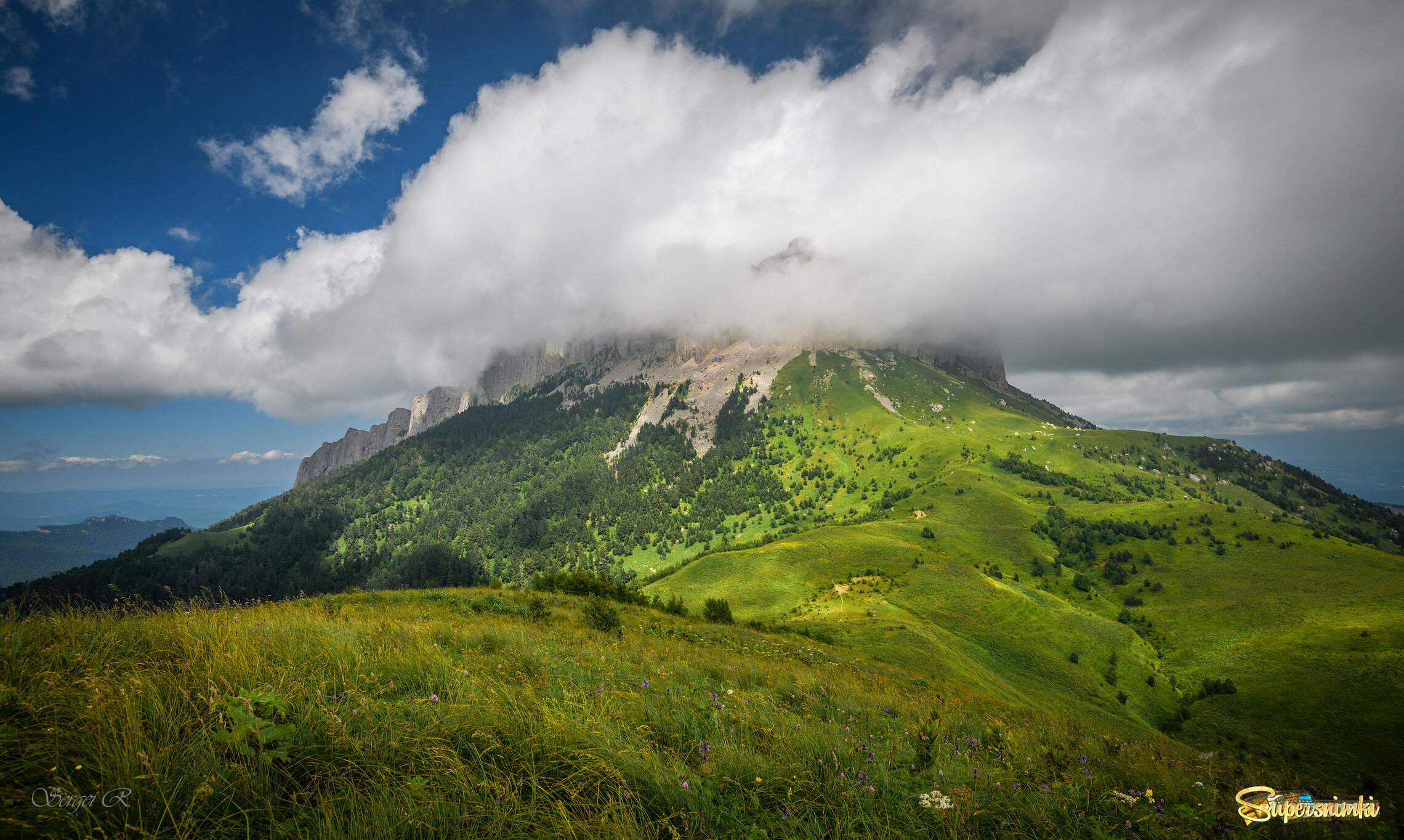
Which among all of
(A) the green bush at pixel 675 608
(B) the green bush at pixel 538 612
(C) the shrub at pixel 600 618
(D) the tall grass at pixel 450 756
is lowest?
(A) the green bush at pixel 675 608

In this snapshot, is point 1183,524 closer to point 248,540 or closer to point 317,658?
point 317,658

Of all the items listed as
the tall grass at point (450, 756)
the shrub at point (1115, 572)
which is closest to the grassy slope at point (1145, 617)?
the shrub at point (1115, 572)

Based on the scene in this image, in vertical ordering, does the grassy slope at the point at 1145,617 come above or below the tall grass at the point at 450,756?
below

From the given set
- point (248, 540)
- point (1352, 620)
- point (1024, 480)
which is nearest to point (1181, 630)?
point (1352, 620)

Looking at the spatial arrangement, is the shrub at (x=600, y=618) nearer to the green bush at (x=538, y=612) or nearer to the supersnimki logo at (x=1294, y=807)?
the green bush at (x=538, y=612)

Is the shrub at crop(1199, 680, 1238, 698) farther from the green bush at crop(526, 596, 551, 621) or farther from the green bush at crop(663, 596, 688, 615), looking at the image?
the green bush at crop(526, 596, 551, 621)

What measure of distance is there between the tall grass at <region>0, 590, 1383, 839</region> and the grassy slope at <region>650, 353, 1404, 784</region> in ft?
107

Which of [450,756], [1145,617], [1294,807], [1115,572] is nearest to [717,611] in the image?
[1294,807]

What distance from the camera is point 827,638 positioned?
40.3 meters

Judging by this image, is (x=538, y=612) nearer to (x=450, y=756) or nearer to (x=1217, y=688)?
(x=450, y=756)

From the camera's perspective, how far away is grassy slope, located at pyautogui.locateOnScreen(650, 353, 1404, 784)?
40656mm

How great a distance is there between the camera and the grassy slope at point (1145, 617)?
40656 mm

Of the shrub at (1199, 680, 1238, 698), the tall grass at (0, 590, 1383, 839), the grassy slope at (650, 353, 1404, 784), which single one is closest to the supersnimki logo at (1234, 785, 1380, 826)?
the tall grass at (0, 590, 1383, 839)

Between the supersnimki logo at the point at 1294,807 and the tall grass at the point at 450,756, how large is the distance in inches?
7.0
